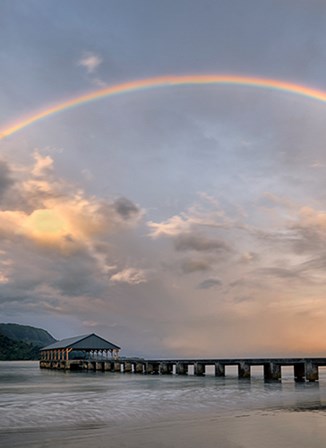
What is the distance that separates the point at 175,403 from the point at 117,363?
72.2 metres

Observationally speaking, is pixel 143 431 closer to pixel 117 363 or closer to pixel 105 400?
pixel 105 400

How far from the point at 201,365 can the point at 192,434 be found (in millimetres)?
64820

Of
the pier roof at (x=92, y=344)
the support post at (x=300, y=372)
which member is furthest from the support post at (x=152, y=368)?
the support post at (x=300, y=372)

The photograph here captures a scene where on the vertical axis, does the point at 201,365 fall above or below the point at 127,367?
above

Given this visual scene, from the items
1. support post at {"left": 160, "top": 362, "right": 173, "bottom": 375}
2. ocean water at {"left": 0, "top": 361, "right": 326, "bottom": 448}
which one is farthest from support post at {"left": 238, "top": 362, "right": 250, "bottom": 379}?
ocean water at {"left": 0, "top": 361, "right": 326, "bottom": 448}

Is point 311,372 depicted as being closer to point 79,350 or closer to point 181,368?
point 181,368

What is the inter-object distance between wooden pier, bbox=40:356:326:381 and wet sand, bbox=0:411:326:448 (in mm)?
38145

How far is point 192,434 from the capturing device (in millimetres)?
20234

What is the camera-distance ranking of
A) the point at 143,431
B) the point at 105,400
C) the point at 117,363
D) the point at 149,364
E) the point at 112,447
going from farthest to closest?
the point at 117,363 → the point at 149,364 → the point at 105,400 → the point at 143,431 → the point at 112,447

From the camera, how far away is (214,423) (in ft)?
76.8

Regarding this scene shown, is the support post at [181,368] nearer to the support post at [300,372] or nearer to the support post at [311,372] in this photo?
the support post at [300,372]

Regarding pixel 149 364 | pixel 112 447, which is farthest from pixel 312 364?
pixel 112 447

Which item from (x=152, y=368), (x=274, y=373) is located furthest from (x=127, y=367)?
(x=274, y=373)

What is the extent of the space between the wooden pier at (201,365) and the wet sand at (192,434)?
38145 millimetres
